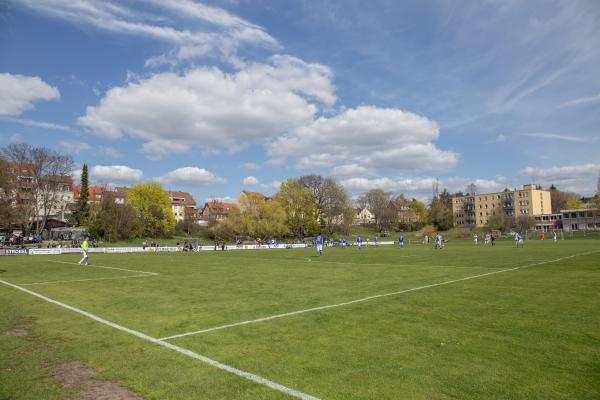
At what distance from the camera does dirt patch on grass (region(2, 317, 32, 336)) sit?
371 inches

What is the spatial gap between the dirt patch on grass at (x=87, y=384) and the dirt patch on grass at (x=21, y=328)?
11.1 ft

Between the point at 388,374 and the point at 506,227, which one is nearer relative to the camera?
the point at 388,374

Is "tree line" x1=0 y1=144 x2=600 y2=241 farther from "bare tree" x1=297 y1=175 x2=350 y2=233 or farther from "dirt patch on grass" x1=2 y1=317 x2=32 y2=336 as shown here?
"dirt patch on grass" x1=2 y1=317 x2=32 y2=336

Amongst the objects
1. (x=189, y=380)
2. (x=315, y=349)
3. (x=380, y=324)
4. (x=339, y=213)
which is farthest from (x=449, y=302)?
(x=339, y=213)

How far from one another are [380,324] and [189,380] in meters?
4.89

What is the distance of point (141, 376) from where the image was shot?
20.9 feet

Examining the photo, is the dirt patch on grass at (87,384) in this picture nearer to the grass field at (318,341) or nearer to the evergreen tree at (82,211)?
the grass field at (318,341)

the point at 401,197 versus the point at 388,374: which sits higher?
the point at 401,197

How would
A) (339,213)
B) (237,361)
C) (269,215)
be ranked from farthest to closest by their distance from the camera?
(339,213) < (269,215) < (237,361)

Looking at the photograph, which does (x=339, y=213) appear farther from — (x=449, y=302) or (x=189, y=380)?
(x=189, y=380)

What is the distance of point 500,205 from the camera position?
141375 millimetres

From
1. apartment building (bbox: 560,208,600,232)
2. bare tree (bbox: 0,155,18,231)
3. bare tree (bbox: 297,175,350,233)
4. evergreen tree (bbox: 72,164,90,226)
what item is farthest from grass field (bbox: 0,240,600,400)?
apartment building (bbox: 560,208,600,232)

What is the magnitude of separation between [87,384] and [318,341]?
4189mm

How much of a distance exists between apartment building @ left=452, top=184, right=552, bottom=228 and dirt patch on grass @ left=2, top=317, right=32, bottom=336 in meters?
133
